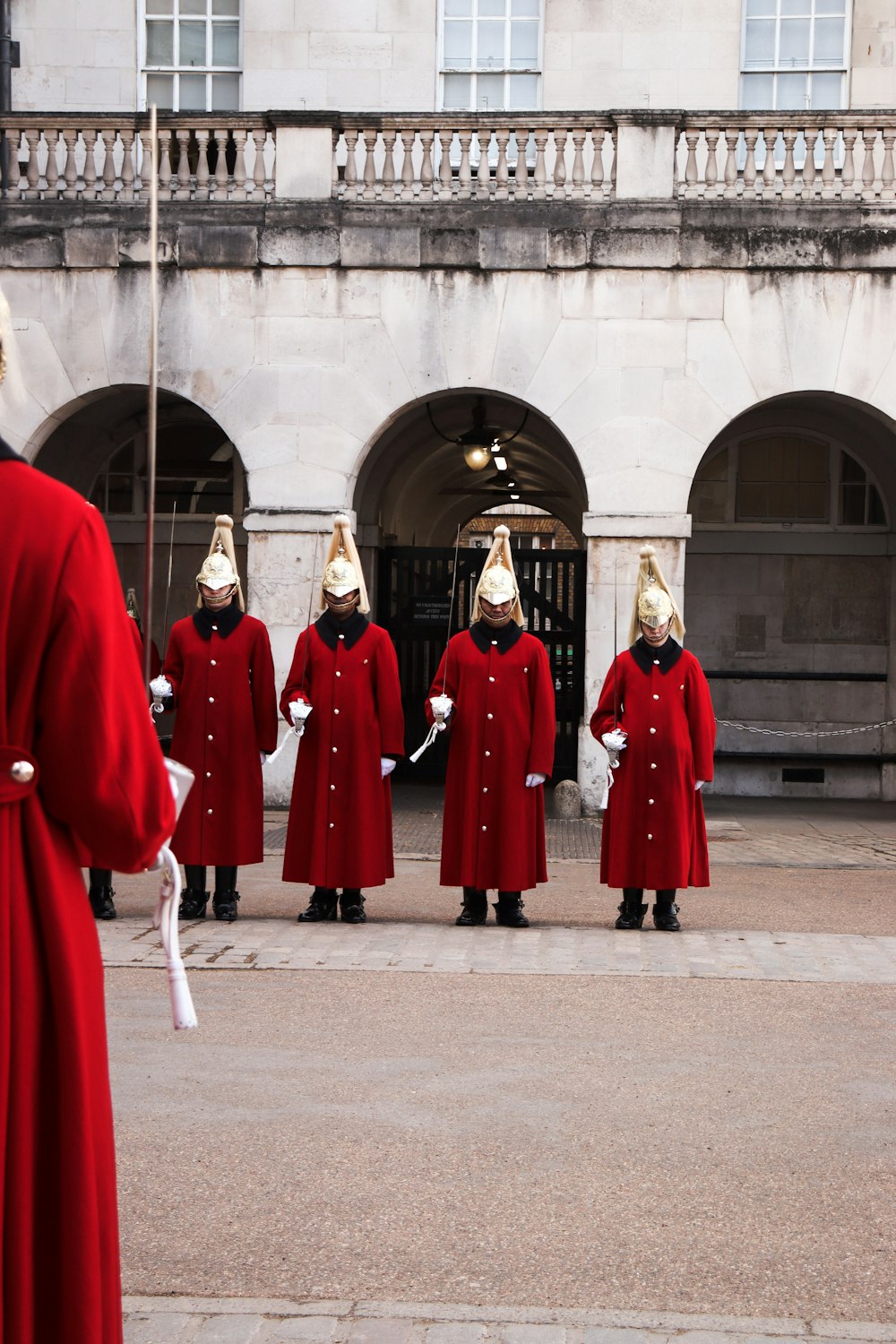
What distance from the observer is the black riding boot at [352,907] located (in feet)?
31.0

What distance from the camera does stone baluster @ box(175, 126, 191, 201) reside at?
15.3 m

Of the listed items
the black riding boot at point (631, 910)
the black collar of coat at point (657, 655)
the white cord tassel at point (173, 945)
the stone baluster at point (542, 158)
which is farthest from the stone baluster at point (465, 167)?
the white cord tassel at point (173, 945)

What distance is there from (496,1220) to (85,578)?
2.52 metres

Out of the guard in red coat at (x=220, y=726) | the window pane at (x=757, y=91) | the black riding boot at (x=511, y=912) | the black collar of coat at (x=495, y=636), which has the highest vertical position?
the window pane at (x=757, y=91)

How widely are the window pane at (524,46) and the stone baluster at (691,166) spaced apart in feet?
8.67

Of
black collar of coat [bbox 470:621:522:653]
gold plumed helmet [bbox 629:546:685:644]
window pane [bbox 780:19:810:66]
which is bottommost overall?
black collar of coat [bbox 470:621:522:653]

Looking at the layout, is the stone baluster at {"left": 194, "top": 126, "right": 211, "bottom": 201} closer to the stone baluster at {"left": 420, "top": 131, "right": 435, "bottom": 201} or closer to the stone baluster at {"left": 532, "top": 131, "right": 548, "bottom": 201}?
the stone baluster at {"left": 420, "top": 131, "right": 435, "bottom": 201}

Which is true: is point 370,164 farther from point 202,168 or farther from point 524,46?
point 524,46

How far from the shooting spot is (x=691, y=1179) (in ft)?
16.2

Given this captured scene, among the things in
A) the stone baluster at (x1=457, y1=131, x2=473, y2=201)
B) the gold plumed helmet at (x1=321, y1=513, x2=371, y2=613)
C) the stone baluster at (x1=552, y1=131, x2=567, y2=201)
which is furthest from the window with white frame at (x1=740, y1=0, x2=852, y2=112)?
the gold plumed helmet at (x1=321, y1=513, x2=371, y2=613)

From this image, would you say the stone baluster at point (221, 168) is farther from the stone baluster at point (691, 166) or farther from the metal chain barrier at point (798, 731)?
the metal chain barrier at point (798, 731)

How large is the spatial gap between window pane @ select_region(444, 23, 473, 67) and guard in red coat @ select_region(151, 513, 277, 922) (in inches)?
359

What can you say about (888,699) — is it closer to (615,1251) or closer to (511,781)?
(511,781)

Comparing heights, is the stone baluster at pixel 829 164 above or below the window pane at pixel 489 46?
below
